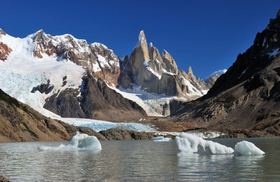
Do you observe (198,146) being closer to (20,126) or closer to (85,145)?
(85,145)

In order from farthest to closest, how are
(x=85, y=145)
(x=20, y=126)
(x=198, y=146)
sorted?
(x=20, y=126), (x=85, y=145), (x=198, y=146)

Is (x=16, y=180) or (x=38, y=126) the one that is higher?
(x=38, y=126)

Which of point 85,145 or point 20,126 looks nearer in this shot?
point 85,145

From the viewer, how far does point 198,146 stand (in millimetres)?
73250

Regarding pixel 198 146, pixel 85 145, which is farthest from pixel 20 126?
pixel 198 146

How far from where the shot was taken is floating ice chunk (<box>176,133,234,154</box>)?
69044 mm

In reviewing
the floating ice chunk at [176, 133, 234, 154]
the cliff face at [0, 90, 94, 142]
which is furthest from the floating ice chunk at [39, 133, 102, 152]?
the cliff face at [0, 90, 94, 142]

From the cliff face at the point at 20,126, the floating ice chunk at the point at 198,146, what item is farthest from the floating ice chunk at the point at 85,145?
the cliff face at the point at 20,126

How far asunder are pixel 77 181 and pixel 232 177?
11.6m

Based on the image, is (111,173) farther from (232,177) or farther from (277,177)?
(277,177)

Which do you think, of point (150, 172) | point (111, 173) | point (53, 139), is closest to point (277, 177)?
point (150, 172)

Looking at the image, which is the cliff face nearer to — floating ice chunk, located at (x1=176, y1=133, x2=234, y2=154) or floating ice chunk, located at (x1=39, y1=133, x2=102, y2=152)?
floating ice chunk, located at (x1=39, y1=133, x2=102, y2=152)

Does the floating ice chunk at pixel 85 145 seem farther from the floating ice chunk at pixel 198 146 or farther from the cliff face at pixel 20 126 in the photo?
the cliff face at pixel 20 126

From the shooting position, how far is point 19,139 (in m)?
169
